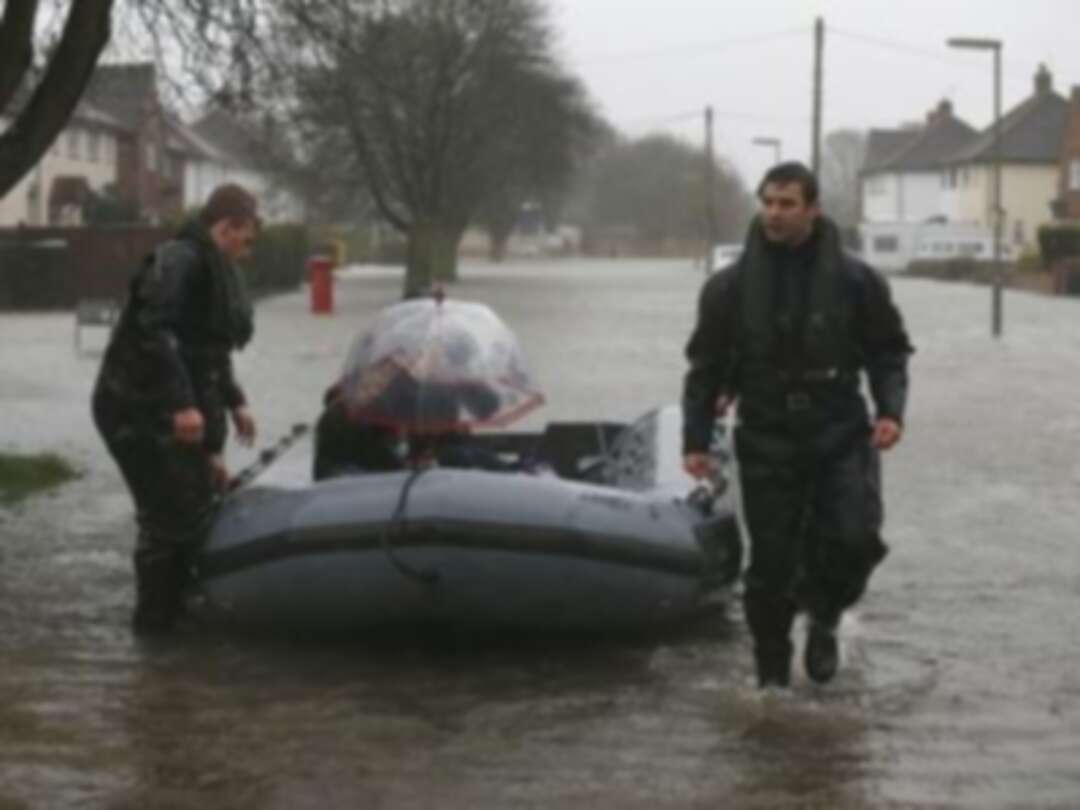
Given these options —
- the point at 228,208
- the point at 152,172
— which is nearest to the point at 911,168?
the point at 152,172

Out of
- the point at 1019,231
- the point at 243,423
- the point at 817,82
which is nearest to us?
the point at 243,423

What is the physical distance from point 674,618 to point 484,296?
45.3 meters

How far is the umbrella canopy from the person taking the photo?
9023mm

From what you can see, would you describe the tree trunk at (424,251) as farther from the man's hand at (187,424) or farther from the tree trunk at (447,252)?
the man's hand at (187,424)

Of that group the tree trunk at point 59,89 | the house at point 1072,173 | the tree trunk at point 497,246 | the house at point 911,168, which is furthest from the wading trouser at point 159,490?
the house at point 911,168

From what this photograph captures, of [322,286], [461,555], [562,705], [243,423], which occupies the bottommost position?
[562,705]

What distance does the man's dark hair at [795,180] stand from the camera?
7484 millimetres

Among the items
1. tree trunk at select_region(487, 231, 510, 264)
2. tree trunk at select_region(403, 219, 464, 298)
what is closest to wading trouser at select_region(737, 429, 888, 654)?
tree trunk at select_region(403, 219, 464, 298)

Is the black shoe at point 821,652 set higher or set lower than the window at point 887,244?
lower

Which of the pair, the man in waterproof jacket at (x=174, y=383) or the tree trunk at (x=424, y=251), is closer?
→ the man in waterproof jacket at (x=174, y=383)

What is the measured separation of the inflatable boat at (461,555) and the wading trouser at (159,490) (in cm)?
15

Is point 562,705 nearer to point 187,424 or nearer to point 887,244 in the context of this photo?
point 187,424

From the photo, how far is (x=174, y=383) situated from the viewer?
848cm

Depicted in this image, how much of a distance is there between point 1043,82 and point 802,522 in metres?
105
